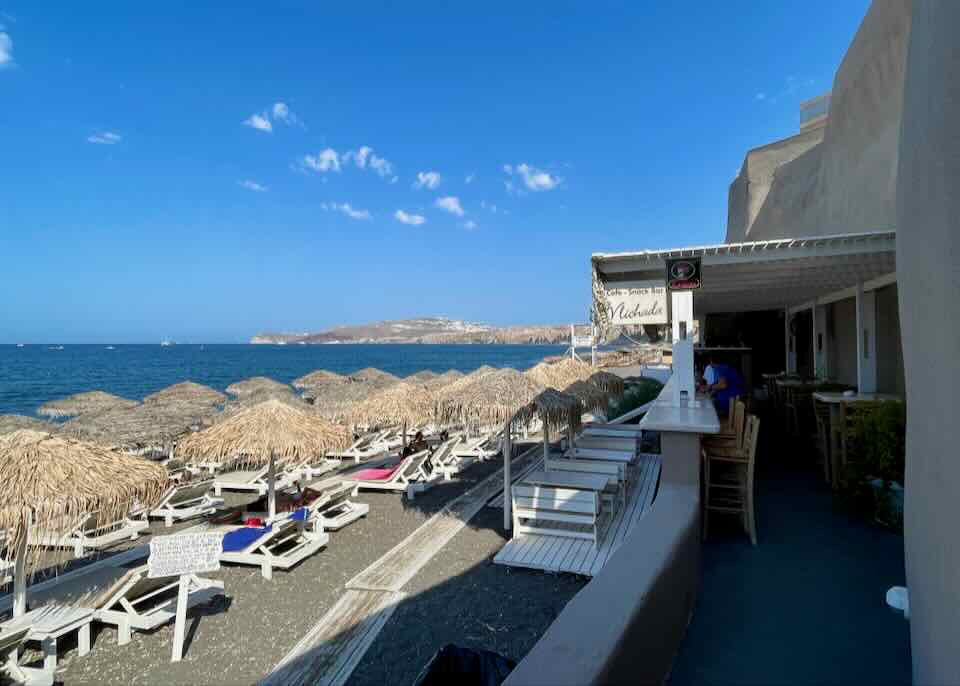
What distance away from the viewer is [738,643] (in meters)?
2.51

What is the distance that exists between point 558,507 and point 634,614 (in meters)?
4.79

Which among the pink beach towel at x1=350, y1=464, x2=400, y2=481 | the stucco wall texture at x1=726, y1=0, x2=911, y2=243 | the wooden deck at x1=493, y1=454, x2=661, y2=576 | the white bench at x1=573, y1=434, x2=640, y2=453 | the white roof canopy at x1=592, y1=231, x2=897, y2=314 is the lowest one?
the pink beach towel at x1=350, y1=464, x2=400, y2=481

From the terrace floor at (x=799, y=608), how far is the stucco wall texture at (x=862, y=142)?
4842 mm

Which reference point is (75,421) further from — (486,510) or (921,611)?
(921,611)

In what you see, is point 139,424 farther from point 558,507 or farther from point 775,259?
point 775,259

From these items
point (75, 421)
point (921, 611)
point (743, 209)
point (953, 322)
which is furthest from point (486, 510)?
point (743, 209)

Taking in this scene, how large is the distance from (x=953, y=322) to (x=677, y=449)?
205cm

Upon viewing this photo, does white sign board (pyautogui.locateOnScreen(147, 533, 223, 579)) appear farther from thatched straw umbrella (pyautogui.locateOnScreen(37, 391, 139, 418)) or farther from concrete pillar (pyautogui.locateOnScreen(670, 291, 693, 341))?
thatched straw umbrella (pyautogui.locateOnScreen(37, 391, 139, 418))

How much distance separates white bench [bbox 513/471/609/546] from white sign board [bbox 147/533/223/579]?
11.2 ft

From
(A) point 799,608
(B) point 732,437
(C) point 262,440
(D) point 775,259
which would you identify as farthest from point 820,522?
(C) point 262,440

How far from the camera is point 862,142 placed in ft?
27.3

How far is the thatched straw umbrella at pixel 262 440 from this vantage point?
7.52 m

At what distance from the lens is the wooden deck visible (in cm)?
565

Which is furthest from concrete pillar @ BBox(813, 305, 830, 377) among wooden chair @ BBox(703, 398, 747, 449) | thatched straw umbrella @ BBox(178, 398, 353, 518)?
thatched straw umbrella @ BBox(178, 398, 353, 518)
